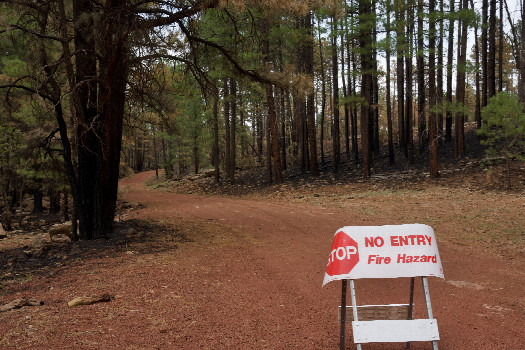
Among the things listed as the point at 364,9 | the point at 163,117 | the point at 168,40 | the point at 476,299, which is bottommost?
the point at 476,299

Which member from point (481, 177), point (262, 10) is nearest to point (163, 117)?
point (262, 10)

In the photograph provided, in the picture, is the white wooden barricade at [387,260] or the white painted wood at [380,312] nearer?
the white wooden barricade at [387,260]

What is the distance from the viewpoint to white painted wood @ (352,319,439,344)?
320cm

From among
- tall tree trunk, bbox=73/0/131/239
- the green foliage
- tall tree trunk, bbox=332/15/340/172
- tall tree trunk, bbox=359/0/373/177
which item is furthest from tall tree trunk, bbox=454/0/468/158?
tall tree trunk, bbox=73/0/131/239

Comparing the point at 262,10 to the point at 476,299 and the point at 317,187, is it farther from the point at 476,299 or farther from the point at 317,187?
the point at 317,187

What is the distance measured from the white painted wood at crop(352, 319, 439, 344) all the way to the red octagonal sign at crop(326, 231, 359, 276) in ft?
1.55

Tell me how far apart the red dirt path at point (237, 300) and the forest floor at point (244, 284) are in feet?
0.06

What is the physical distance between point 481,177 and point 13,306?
17.6 metres

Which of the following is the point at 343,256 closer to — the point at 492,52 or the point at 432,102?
the point at 432,102

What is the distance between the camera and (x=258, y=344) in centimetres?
384

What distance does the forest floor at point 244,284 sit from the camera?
3984 mm

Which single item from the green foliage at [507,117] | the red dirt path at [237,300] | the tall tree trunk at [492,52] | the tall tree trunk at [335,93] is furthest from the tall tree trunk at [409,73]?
the red dirt path at [237,300]

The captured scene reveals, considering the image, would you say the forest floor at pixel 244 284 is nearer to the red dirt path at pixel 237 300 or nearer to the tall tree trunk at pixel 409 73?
the red dirt path at pixel 237 300

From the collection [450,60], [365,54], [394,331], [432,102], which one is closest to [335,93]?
[365,54]
